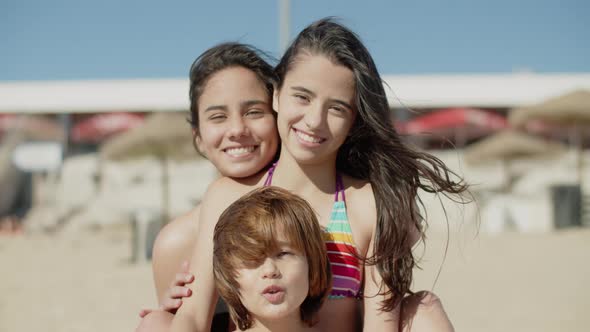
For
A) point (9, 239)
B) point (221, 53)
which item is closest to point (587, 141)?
point (9, 239)

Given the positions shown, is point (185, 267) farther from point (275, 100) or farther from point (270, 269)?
point (275, 100)

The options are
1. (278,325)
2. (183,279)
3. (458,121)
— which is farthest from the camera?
(458,121)

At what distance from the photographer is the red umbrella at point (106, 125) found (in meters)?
20.1

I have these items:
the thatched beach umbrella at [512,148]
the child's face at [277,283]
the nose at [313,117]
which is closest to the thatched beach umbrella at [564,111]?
the thatched beach umbrella at [512,148]

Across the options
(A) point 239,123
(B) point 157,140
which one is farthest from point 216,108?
(B) point 157,140

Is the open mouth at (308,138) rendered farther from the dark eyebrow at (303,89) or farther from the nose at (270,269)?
the nose at (270,269)

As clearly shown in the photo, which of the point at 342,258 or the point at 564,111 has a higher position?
the point at 564,111

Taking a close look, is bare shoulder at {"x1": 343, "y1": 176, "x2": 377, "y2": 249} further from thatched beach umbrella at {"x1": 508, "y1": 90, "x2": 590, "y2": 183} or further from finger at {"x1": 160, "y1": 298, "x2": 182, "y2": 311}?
thatched beach umbrella at {"x1": 508, "y1": 90, "x2": 590, "y2": 183}

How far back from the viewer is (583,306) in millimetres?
6590

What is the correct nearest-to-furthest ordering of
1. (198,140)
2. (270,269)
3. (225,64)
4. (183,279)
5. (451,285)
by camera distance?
(270,269), (183,279), (225,64), (198,140), (451,285)

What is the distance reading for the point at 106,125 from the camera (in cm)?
2019

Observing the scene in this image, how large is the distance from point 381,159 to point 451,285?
5935 mm

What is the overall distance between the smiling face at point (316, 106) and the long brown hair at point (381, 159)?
0.04m

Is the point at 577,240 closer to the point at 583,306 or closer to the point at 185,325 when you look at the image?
the point at 583,306
